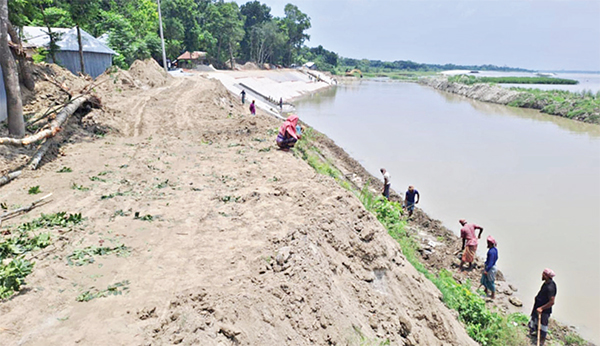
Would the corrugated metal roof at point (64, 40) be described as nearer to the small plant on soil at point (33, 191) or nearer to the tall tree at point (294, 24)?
the small plant on soil at point (33, 191)

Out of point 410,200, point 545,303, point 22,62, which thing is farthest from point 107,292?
point 22,62

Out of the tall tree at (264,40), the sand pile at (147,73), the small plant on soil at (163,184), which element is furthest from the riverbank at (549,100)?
the small plant on soil at (163,184)

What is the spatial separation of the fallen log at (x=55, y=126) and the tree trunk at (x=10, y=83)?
0.62m

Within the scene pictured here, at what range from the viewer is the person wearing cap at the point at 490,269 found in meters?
8.55

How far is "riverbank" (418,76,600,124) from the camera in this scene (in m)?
40.0

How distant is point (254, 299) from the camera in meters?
4.34

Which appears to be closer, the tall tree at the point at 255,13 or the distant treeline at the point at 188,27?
the distant treeline at the point at 188,27

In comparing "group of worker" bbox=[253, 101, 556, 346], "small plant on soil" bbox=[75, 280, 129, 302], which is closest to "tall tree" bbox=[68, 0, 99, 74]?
"group of worker" bbox=[253, 101, 556, 346]

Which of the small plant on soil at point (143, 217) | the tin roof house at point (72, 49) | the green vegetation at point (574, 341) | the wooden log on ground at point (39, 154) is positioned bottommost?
the green vegetation at point (574, 341)

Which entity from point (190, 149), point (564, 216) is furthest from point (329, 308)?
point (564, 216)

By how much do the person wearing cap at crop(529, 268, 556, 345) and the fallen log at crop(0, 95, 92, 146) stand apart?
12033 mm

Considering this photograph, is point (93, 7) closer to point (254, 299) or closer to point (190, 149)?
point (190, 149)

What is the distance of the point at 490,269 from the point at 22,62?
15714mm

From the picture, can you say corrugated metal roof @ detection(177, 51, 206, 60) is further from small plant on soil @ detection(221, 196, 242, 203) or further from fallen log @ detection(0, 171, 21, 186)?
small plant on soil @ detection(221, 196, 242, 203)
